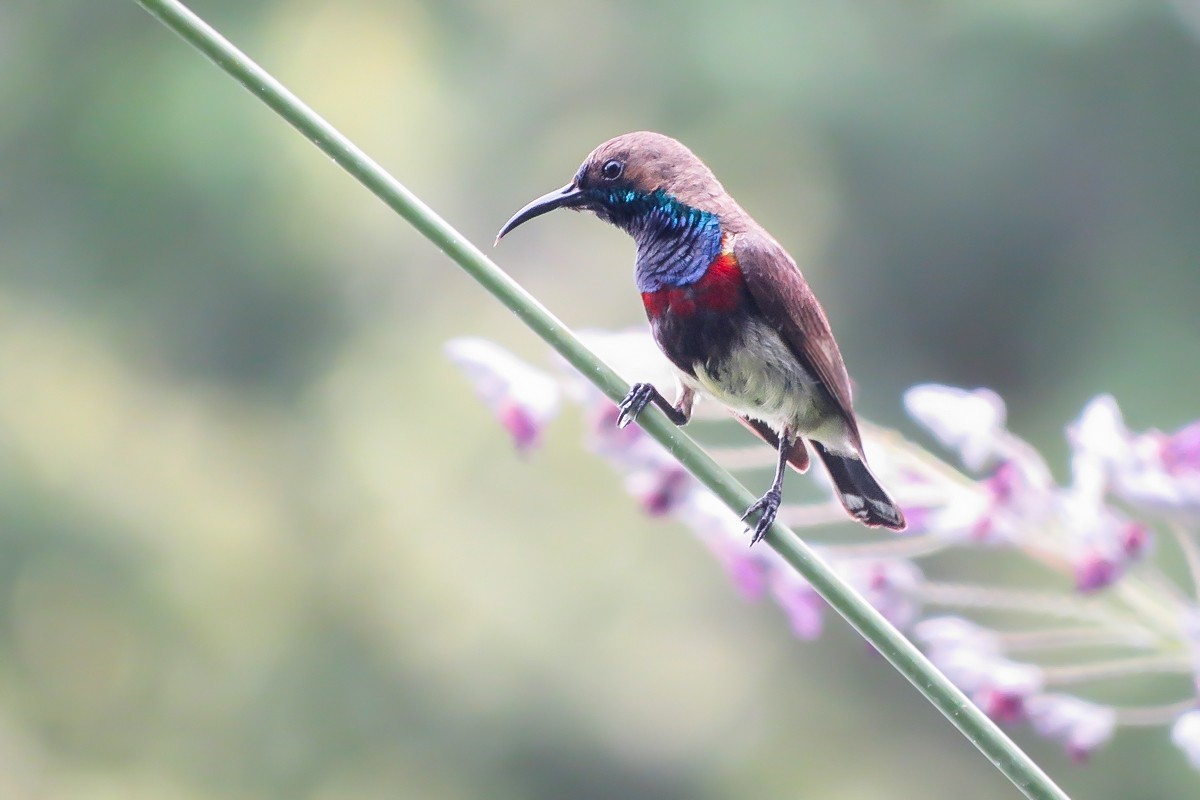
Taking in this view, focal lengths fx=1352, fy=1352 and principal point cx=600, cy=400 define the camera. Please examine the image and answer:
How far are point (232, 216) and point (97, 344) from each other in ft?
2.43

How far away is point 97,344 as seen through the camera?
5387 mm

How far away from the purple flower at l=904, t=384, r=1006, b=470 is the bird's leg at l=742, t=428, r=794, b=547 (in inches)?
5.9

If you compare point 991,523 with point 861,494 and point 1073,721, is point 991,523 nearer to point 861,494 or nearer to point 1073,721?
point 1073,721

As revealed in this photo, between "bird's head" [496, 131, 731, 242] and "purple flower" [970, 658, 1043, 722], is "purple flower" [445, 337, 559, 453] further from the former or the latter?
"purple flower" [970, 658, 1043, 722]

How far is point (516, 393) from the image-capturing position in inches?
47.9

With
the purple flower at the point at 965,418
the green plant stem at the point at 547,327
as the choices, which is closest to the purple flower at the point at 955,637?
the purple flower at the point at 965,418

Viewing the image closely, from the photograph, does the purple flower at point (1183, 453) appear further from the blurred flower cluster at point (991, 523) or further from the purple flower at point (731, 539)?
the purple flower at point (731, 539)

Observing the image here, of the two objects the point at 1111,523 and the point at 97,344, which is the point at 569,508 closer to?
the point at 97,344

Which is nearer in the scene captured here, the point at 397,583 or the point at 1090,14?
the point at 397,583

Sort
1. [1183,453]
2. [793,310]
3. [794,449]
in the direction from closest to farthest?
[1183,453] → [793,310] → [794,449]

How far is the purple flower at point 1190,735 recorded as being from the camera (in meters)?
0.80

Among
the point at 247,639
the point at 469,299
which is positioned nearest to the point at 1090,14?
the point at 469,299

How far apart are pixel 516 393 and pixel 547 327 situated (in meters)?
0.44

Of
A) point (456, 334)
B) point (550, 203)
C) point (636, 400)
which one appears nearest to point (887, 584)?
point (636, 400)
